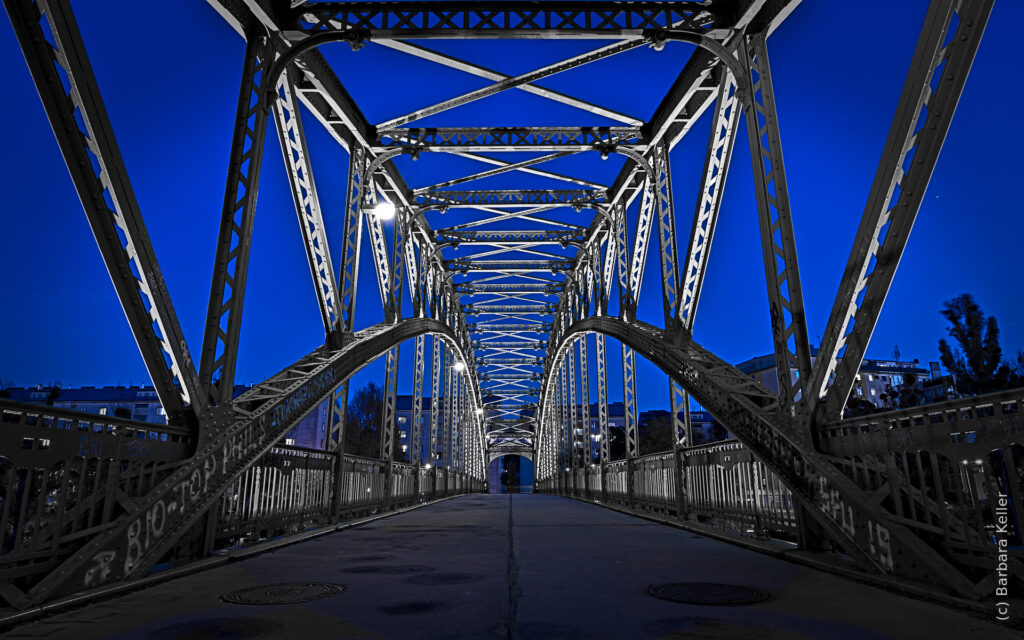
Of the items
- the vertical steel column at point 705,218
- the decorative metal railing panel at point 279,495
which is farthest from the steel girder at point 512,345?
the decorative metal railing panel at point 279,495

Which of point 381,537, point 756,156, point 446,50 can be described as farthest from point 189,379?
point 446,50

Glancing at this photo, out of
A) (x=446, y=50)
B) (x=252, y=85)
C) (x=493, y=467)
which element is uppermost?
(x=446, y=50)

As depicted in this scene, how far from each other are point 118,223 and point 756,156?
772 cm

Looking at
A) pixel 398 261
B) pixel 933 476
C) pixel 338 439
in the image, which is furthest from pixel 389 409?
pixel 933 476

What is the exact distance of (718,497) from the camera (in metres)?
9.35

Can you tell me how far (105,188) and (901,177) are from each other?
7.67 m

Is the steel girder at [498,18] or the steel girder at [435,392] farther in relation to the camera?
the steel girder at [435,392]

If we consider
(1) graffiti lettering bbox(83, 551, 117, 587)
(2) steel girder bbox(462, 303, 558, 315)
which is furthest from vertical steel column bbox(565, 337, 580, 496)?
(1) graffiti lettering bbox(83, 551, 117, 587)

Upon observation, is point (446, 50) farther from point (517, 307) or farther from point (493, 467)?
point (493, 467)

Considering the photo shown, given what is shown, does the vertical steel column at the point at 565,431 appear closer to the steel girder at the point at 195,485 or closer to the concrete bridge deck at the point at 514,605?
the steel girder at the point at 195,485

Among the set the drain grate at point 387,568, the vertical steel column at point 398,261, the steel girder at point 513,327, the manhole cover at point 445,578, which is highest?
the steel girder at point 513,327

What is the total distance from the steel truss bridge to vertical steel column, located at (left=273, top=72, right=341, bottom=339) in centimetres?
4

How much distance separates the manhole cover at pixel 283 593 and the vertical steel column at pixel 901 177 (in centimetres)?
540

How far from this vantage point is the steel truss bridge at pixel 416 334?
4.53 meters
